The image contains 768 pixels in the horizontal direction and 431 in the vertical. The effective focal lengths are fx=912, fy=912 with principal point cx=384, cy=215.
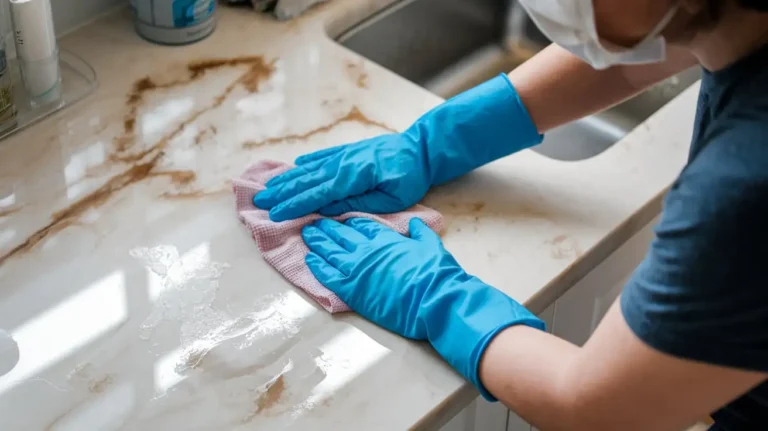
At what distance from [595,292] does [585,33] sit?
1.46ft

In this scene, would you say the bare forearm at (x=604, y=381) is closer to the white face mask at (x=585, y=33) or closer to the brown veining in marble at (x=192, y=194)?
the white face mask at (x=585, y=33)

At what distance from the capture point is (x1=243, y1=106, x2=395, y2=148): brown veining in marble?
1121 millimetres

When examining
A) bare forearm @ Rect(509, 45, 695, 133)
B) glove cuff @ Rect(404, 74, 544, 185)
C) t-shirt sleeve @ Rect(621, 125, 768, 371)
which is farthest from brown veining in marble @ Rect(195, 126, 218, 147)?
t-shirt sleeve @ Rect(621, 125, 768, 371)

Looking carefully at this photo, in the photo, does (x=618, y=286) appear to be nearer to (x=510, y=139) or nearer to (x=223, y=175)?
(x=510, y=139)

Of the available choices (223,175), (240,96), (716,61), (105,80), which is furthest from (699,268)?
(105,80)

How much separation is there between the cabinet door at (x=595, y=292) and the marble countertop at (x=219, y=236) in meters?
0.06

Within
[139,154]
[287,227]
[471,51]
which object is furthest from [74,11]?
[471,51]

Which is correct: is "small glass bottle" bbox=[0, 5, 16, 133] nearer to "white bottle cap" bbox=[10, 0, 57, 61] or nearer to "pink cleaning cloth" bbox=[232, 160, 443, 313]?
"white bottle cap" bbox=[10, 0, 57, 61]

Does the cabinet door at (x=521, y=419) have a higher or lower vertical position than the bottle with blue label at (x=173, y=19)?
lower

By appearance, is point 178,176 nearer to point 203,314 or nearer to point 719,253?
point 203,314

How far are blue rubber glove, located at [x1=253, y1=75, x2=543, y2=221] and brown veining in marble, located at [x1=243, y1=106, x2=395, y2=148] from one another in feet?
0.20

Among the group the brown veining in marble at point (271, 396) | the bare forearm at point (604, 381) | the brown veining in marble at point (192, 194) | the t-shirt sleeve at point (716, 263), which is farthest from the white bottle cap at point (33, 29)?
the t-shirt sleeve at point (716, 263)

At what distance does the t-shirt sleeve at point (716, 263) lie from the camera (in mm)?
659

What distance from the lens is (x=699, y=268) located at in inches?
26.5
